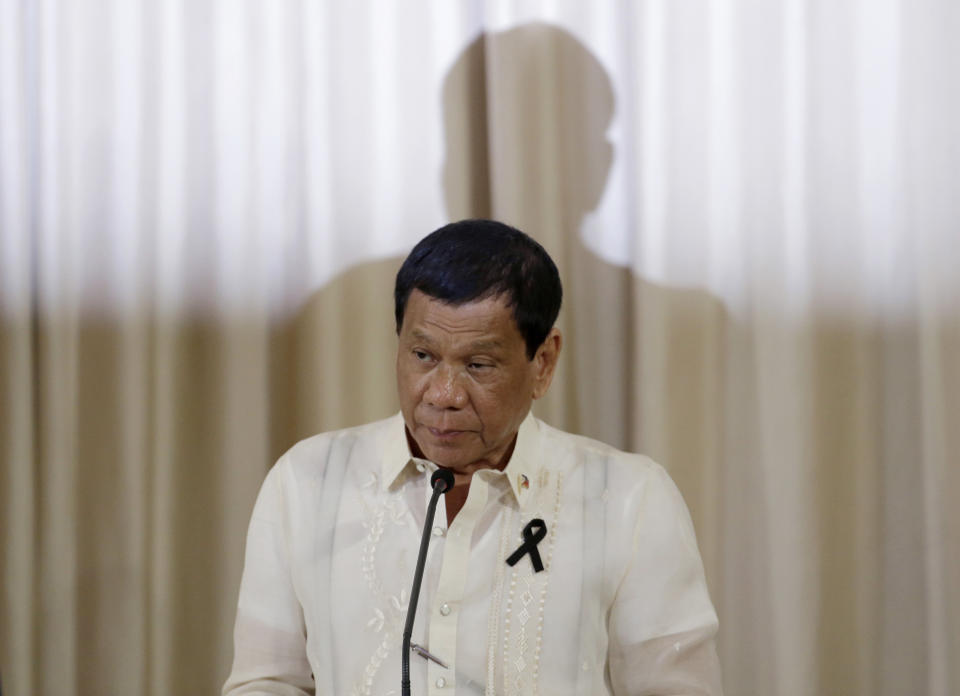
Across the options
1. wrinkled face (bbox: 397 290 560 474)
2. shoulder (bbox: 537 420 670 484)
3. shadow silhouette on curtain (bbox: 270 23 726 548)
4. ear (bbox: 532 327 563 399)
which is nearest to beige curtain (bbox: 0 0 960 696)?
shadow silhouette on curtain (bbox: 270 23 726 548)

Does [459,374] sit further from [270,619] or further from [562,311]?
[562,311]

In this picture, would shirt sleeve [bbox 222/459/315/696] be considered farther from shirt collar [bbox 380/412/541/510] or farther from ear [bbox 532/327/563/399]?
ear [bbox 532/327/563/399]

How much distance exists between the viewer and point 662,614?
1.55 meters

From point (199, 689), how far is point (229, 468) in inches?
19.5

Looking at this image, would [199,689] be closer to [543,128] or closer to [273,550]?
[273,550]

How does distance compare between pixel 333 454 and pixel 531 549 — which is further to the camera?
pixel 333 454

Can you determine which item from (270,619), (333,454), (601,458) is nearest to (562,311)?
(601,458)

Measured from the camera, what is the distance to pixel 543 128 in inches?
87.2

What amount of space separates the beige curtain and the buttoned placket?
0.71 meters

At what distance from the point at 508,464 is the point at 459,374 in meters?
0.20

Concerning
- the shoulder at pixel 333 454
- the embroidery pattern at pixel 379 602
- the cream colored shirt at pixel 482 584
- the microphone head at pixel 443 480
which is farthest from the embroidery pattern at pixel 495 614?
the microphone head at pixel 443 480

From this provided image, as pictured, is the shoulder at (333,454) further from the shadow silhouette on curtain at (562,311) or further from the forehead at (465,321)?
the shadow silhouette on curtain at (562,311)

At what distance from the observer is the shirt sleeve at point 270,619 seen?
1.56 m

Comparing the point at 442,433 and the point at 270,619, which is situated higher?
the point at 442,433
